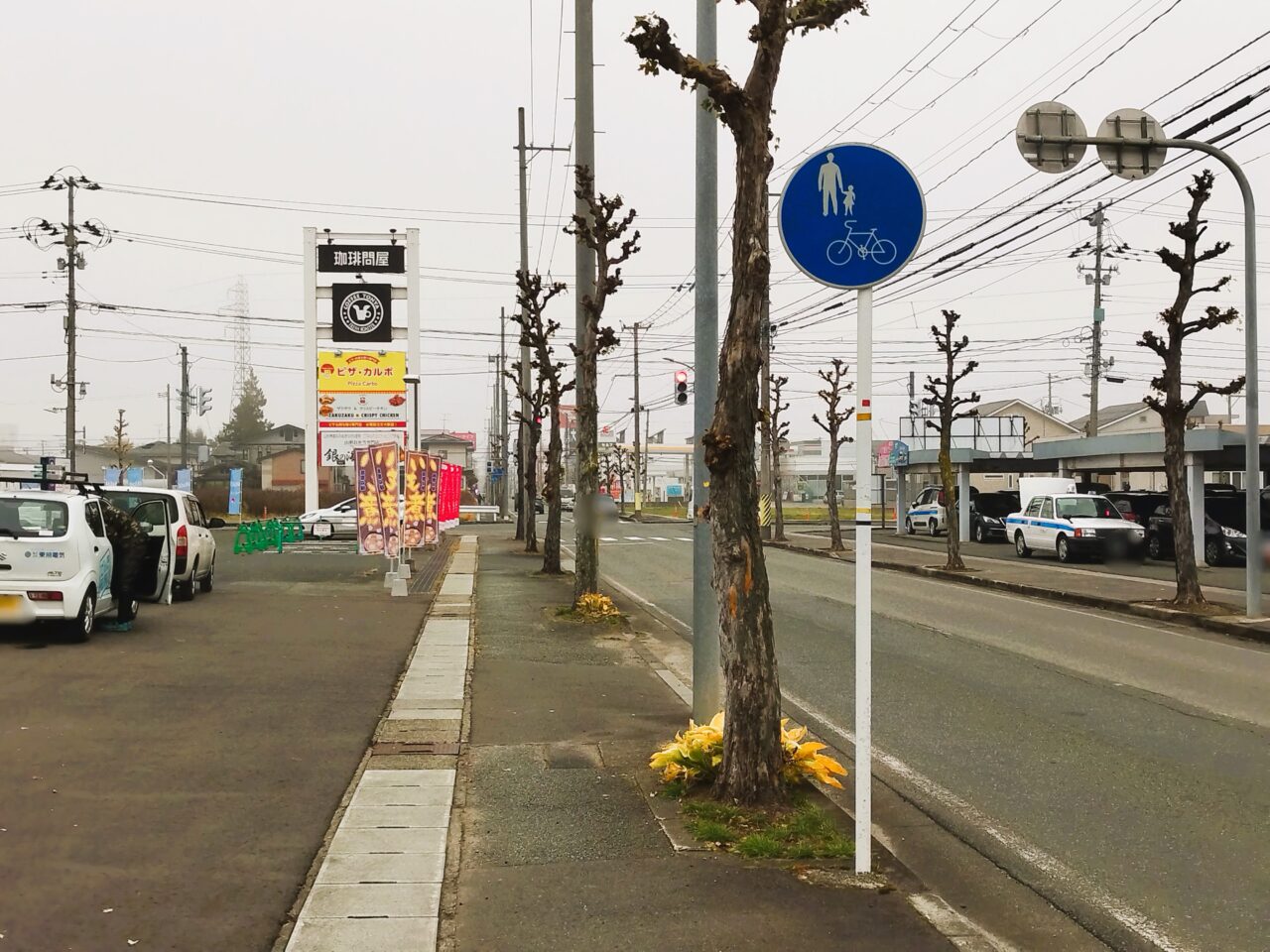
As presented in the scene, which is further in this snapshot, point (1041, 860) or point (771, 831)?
point (1041, 860)

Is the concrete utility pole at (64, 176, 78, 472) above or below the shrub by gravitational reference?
above

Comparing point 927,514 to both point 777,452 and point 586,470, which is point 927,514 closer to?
point 777,452

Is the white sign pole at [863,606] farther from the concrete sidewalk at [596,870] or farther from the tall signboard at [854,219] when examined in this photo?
the concrete sidewalk at [596,870]

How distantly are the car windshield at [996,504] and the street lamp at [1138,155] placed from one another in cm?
2599

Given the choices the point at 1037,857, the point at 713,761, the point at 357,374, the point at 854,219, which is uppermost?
the point at 357,374

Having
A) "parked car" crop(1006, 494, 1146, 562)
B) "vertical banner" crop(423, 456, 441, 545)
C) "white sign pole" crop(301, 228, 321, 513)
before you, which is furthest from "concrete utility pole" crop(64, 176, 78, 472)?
"parked car" crop(1006, 494, 1146, 562)

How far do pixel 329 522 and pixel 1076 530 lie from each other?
24026 millimetres

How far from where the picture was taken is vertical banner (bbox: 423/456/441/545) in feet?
86.2

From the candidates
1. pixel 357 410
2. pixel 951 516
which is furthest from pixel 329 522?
pixel 951 516

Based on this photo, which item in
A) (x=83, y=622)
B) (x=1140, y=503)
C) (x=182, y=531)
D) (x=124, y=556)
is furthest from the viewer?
(x=1140, y=503)

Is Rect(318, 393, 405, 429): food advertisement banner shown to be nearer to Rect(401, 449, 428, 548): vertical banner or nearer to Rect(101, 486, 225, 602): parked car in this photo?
Rect(401, 449, 428, 548): vertical banner

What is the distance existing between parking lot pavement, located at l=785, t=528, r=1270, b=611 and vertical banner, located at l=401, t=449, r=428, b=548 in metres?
11.8

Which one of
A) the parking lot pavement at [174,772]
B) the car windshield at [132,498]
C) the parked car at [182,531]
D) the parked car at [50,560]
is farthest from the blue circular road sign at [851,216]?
the car windshield at [132,498]

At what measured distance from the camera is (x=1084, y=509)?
2984 centimetres
